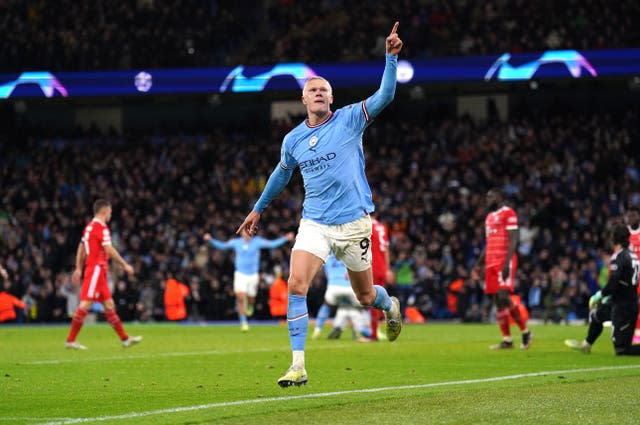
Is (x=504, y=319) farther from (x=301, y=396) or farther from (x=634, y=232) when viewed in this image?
(x=301, y=396)

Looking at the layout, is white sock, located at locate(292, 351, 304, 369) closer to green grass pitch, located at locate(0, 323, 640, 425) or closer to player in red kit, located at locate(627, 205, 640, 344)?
green grass pitch, located at locate(0, 323, 640, 425)

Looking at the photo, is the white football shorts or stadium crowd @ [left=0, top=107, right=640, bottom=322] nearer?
the white football shorts

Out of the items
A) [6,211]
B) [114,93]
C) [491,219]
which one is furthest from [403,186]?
[491,219]

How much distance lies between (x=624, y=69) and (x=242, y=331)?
1416 cm

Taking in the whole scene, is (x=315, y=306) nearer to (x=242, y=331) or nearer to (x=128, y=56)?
(x=242, y=331)

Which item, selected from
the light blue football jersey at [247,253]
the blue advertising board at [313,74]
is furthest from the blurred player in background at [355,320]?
the blue advertising board at [313,74]

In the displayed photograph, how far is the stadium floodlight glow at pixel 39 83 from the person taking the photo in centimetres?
3712

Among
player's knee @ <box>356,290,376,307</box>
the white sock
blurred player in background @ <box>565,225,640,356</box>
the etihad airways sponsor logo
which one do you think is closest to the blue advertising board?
blurred player in background @ <box>565,225,640,356</box>

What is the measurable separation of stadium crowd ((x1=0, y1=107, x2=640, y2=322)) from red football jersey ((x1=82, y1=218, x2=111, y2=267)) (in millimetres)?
13906

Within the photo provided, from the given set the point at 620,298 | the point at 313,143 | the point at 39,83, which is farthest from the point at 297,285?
the point at 39,83

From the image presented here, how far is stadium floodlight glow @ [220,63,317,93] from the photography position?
3547 centimetres

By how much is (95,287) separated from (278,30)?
22.7 m

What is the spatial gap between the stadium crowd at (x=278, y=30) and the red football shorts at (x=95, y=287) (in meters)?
19.4

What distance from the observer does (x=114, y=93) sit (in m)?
37.5
